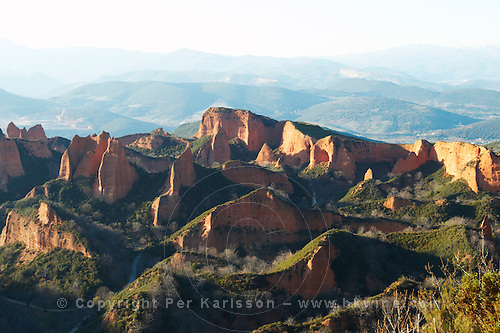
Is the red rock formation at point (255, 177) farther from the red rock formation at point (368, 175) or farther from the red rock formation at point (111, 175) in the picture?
the red rock formation at point (368, 175)

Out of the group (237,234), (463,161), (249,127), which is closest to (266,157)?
(249,127)

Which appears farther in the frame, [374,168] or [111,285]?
[374,168]

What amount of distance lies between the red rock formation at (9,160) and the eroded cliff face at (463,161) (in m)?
52.0

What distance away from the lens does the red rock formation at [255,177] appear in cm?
6538

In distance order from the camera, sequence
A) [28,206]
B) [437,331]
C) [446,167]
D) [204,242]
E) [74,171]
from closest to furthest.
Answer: [437,331] < [204,242] < [28,206] < [74,171] < [446,167]

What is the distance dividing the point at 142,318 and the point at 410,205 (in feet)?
119

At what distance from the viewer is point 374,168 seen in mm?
80438

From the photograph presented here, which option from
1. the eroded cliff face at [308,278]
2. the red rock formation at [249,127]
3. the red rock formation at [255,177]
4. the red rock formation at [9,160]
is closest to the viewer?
the eroded cliff face at [308,278]

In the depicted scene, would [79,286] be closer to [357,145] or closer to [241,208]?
[241,208]

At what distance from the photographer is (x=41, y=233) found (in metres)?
51.6

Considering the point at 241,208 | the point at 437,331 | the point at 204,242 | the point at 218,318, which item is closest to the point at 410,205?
the point at 241,208

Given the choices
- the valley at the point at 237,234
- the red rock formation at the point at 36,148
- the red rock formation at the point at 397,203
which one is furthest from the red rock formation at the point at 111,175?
the red rock formation at the point at 397,203

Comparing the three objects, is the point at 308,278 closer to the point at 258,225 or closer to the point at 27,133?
the point at 258,225

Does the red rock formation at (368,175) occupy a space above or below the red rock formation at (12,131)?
below
